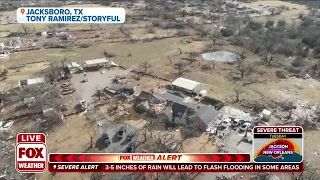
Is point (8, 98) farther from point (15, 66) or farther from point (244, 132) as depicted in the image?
point (244, 132)

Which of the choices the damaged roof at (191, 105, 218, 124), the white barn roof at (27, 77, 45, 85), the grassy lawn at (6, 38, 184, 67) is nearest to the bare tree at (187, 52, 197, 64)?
the grassy lawn at (6, 38, 184, 67)

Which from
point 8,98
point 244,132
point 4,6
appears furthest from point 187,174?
point 4,6

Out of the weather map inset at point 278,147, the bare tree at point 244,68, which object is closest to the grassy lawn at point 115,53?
the bare tree at point 244,68

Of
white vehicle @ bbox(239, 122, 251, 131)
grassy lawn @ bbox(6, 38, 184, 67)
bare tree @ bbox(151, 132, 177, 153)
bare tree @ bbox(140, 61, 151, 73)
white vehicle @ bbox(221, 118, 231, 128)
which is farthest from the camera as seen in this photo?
grassy lawn @ bbox(6, 38, 184, 67)

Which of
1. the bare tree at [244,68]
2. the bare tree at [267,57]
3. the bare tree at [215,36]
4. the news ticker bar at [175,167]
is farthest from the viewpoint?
the bare tree at [215,36]

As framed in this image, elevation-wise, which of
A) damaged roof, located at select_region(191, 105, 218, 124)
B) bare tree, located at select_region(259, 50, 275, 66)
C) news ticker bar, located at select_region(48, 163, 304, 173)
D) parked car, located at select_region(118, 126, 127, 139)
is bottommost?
parked car, located at select_region(118, 126, 127, 139)

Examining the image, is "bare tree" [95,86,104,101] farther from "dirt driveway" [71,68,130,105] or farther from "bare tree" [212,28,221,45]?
"bare tree" [212,28,221,45]

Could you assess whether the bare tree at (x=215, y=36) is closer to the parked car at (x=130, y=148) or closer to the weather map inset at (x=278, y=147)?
the parked car at (x=130, y=148)
